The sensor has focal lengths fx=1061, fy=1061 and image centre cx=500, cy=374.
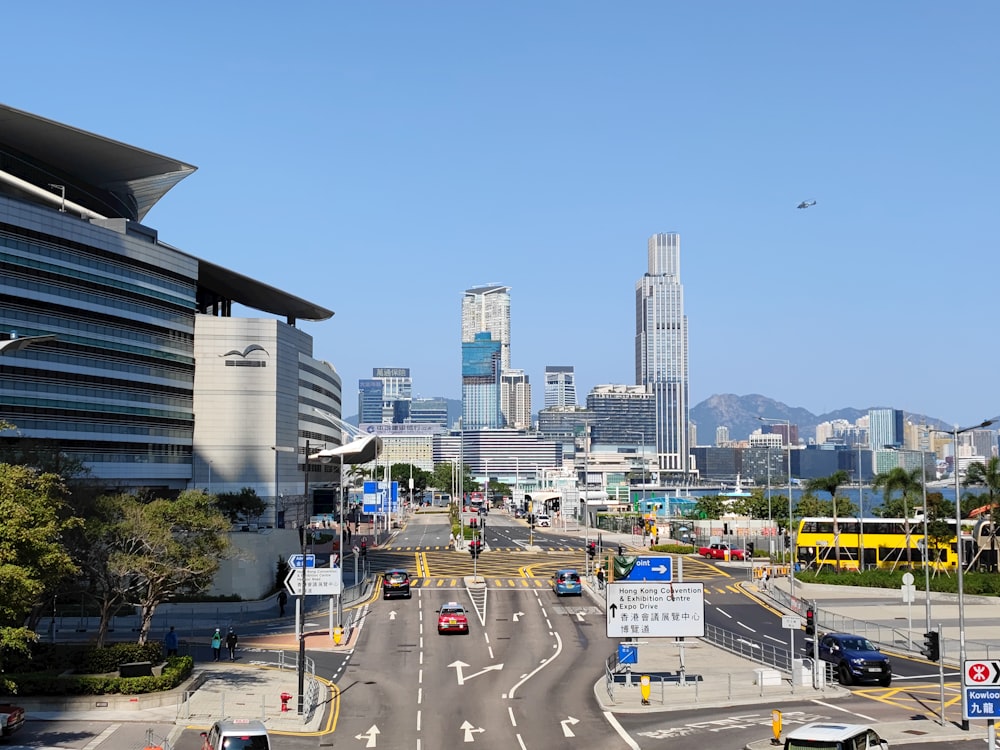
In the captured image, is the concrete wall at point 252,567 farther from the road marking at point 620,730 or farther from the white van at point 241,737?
the white van at point 241,737

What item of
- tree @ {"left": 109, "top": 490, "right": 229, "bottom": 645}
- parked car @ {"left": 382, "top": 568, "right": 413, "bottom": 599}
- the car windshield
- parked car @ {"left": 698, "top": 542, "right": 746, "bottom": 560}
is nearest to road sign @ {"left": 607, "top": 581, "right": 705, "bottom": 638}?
the car windshield

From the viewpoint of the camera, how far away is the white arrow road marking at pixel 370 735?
114 ft

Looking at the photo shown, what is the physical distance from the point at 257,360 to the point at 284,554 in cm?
3899

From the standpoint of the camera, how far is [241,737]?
92.4 ft

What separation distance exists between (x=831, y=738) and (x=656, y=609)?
20757 mm

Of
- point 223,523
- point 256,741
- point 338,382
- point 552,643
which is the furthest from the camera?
point 338,382

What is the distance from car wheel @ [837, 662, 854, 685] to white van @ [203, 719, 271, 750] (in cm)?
2731

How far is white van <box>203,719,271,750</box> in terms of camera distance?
27984 millimetres

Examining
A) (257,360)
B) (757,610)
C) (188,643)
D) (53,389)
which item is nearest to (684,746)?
(188,643)

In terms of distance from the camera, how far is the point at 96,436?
104 metres

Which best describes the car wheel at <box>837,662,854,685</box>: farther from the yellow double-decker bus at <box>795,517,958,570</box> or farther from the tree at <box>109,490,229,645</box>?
the yellow double-decker bus at <box>795,517,958,570</box>

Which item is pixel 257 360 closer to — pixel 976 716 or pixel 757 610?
pixel 757 610

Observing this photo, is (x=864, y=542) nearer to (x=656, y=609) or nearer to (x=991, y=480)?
(x=991, y=480)

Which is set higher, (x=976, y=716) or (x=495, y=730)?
(x=976, y=716)
